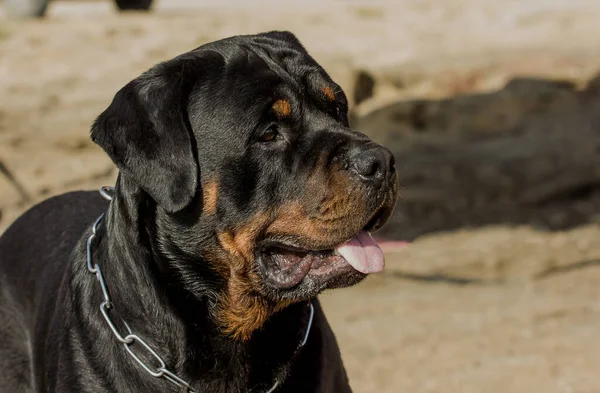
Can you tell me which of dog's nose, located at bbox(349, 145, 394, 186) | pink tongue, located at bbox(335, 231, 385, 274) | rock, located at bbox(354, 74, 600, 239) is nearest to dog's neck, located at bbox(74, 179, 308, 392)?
pink tongue, located at bbox(335, 231, 385, 274)

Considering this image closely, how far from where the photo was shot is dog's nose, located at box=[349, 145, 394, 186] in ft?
10.9

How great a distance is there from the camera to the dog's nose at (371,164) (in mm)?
3330

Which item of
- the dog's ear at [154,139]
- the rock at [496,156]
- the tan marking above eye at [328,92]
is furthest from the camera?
the rock at [496,156]

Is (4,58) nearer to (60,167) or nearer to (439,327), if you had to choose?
(60,167)

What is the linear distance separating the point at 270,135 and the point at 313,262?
1.46ft

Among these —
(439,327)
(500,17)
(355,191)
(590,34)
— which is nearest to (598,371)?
(439,327)

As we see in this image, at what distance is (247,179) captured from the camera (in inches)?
134

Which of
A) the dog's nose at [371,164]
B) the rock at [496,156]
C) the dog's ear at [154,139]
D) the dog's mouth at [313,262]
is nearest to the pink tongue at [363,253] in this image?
the dog's mouth at [313,262]

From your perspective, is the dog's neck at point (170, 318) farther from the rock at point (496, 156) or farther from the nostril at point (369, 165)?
the rock at point (496, 156)

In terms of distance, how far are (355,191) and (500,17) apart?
13.2 m

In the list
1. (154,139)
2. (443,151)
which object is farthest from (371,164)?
(443,151)

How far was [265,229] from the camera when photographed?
3.41 m

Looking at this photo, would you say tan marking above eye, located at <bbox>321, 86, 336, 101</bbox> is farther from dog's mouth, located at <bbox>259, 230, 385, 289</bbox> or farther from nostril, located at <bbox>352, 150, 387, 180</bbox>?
dog's mouth, located at <bbox>259, 230, 385, 289</bbox>

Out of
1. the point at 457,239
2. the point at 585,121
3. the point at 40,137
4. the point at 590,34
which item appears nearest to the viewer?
the point at 457,239
